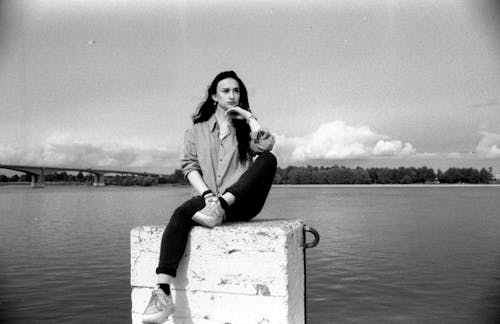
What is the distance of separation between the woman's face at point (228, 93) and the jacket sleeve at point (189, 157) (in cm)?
37

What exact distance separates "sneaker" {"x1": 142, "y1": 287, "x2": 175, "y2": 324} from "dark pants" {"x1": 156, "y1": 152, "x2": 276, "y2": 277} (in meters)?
0.15

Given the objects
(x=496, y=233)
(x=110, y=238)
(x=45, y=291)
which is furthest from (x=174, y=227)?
(x=496, y=233)

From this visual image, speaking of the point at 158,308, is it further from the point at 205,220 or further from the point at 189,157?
the point at 189,157

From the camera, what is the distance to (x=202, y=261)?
321 centimetres

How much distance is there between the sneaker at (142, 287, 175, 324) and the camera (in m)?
2.95

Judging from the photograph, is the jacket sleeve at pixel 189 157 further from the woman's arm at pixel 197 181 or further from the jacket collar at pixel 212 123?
the jacket collar at pixel 212 123

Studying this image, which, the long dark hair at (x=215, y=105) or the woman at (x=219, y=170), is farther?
the long dark hair at (x=215, y=105)

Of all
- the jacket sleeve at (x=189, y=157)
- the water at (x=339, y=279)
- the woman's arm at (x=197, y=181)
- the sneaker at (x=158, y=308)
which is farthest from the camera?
the water at (x=339, y=279)

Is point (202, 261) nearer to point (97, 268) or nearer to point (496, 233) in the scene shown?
point (97, 268)

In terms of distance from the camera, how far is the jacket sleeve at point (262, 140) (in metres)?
3.46

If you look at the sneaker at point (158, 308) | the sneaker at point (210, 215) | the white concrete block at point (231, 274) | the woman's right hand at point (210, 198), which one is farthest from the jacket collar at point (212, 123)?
the sneaker at point (158, 308)

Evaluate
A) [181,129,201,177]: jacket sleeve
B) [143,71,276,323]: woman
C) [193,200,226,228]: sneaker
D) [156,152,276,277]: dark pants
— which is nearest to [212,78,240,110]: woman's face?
[143,71,276,323]: woman

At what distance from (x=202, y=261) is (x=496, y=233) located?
19.4 meters

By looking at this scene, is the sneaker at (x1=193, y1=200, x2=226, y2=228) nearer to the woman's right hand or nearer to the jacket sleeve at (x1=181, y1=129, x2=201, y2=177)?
the woman's right hand
